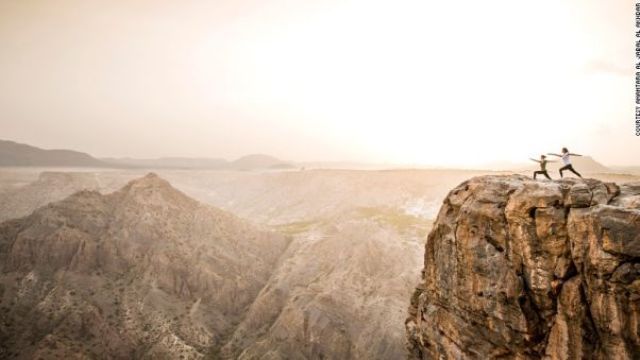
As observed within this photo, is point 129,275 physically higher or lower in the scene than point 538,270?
lower

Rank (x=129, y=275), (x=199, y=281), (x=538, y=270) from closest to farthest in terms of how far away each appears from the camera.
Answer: (x=538, y=270) < (x=129, y=275) < (x=199, y=281)

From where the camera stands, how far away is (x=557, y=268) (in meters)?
21.8

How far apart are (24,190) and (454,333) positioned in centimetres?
17484

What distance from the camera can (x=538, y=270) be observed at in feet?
73.4

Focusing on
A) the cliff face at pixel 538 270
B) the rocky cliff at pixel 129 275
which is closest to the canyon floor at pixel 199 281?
the rocky cliff at pixel 129 275

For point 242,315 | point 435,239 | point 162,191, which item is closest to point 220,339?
point 242,315

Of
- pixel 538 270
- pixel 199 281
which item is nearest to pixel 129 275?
pixel 199 281

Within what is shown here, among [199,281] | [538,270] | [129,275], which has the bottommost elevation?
[199,281]

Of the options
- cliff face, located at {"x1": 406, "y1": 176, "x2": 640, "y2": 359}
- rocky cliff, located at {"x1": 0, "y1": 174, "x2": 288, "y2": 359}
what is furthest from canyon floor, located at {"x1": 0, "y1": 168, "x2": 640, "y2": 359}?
cliff face, located at {"x1": 406, "y1": 176, "x2": 640, "y2": 359}

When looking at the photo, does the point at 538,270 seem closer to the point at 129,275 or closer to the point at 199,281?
the point at 199,281

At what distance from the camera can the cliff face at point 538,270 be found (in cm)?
1914

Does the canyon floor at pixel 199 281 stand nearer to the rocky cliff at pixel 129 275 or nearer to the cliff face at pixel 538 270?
the rocky cliff at pixel 129 275

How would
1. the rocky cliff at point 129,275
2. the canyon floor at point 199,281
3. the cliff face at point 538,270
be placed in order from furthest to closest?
1. the canyon floor at point 199,281
2. the rocky cliff at point 129,275
3. the cliff face at point 538,270

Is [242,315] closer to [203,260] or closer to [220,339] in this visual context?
[220,339]
